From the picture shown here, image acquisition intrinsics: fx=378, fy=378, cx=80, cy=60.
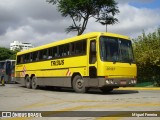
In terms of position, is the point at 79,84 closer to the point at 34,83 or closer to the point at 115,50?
the point at 115,50

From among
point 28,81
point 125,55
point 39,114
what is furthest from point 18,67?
point 39,114

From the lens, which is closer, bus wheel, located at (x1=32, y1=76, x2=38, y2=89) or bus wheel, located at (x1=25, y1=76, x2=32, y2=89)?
bus wheel, located at (x1=32, y1=76, x2=38, y2=89)

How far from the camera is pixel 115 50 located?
1922 cm

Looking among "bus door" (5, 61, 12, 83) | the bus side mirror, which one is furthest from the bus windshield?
"bus door" (5, 61, 12, 83)

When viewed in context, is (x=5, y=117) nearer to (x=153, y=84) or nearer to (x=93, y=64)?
(x=93, y=64)

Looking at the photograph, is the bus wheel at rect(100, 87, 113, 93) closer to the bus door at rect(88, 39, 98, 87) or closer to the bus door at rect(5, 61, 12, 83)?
the bus door at rect(88, 39, 98, 87)

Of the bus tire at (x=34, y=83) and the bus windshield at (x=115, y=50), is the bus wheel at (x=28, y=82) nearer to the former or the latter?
the bus tire at (x=34, y=83)

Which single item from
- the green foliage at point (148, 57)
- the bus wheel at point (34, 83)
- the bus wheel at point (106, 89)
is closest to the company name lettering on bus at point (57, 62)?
the bus wheel at point (106, 89)

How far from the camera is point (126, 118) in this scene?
10141 millimetres

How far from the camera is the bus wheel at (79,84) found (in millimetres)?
20047

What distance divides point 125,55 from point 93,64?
1.84 metres

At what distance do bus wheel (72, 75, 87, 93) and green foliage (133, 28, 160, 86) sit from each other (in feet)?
34.3

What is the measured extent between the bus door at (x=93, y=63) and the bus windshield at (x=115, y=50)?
50 cm

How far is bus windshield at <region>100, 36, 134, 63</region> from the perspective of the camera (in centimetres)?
1877
